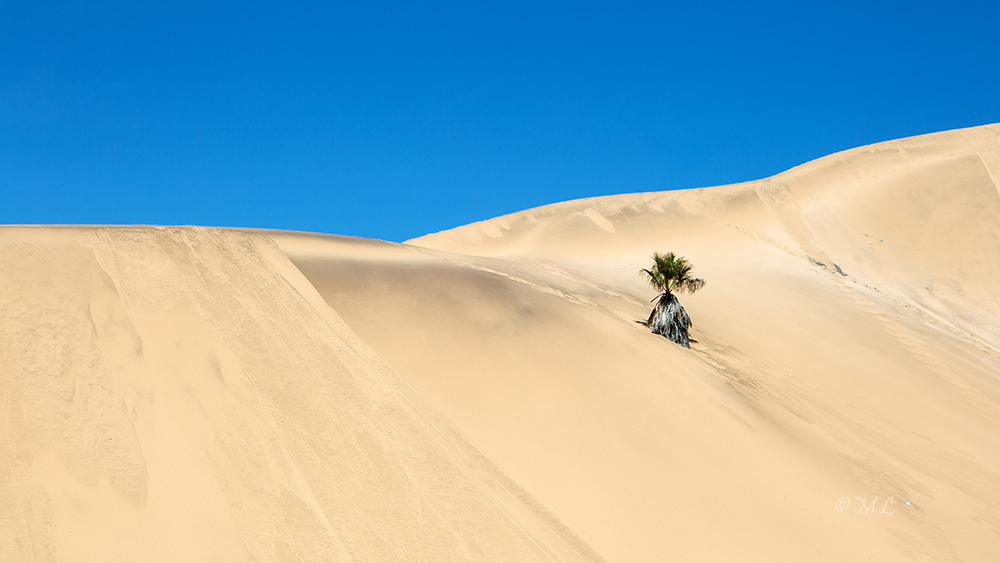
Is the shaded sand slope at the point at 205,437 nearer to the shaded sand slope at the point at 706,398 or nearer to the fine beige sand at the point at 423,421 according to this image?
the fine beige sand at the point at 423,421

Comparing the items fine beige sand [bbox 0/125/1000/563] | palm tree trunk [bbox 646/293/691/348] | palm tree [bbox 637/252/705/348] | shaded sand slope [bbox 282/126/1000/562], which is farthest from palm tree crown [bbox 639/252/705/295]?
shaded sand slope [bbox 282/126/1000/562]

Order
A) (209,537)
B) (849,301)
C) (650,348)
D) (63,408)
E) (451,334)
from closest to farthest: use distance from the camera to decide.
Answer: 1. (209,537)
2. (63,408)
3. (451,334)
4. (650,348)
5. (849,301)

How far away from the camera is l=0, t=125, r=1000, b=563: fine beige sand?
592cm

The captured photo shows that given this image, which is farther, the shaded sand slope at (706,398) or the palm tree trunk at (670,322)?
the palm tree trunk at (670,322)

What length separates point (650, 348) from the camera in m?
12.5

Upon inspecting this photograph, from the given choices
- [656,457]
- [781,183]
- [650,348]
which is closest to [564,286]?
[650,348]

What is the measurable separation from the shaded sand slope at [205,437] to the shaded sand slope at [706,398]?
3.43ft

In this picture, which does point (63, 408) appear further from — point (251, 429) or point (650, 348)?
point (650, 348)

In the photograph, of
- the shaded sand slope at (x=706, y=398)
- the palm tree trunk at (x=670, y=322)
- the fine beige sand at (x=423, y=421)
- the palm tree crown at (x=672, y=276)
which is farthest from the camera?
the palm tree crown at (x=672, y=276)

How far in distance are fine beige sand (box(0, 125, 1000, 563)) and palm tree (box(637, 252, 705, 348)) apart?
0.74 metres

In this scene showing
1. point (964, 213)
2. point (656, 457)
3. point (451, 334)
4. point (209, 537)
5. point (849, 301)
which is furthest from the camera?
point (964, 213)

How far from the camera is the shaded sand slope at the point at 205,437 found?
5543mm

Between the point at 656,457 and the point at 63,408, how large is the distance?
692cm

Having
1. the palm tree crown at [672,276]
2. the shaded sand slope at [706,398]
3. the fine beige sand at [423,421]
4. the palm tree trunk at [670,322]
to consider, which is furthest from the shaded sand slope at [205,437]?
the palm tree crown at [672,276]
